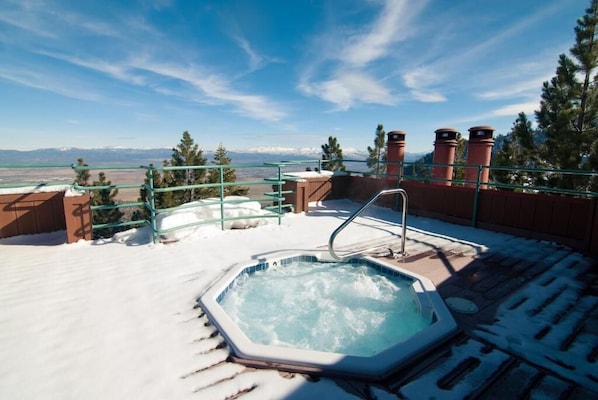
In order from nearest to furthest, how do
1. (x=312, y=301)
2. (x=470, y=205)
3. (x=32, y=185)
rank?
(x=312, y=301), (x=32, y=185), (x=470, y=205)

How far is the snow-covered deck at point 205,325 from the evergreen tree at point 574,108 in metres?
8.81

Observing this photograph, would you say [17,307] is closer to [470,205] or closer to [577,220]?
[470,205]

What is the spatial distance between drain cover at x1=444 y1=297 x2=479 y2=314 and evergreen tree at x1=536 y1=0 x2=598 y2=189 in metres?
Answer: 10.8

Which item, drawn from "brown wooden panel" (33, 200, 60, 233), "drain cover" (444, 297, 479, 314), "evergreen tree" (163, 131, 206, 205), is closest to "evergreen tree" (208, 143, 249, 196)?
"evergreen tree" (163, 131, 206, 205)

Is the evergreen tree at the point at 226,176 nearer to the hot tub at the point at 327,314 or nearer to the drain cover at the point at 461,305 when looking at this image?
the hot tub at the point at 327,314

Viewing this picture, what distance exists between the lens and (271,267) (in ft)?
12.2

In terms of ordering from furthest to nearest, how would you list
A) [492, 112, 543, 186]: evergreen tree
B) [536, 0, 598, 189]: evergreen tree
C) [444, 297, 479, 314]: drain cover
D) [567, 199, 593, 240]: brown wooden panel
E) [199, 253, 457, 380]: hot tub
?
Result: 1. [492, 112, 543, 186]: evergreen tree
2. [536, 0, 598, 189]: evergreen tree
3. [567, 199, 593, 240]: brown wooden panel
4. [444, 297, 479, 314]: drain cover
5. [199, 253, 457, 380]: hot tub

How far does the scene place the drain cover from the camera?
2.56m

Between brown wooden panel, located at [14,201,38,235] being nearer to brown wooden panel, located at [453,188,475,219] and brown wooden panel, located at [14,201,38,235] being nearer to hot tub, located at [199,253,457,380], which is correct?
hot tub, located at [199,253,457,380]

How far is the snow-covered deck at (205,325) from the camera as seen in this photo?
1735mm

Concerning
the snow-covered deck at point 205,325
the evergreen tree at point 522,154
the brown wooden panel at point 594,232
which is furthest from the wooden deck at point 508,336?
the evergreen tree at point 522,154

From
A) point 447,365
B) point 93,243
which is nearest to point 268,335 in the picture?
point 447,365

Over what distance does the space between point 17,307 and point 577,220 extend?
6862mm

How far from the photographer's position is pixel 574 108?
34.0 feet
